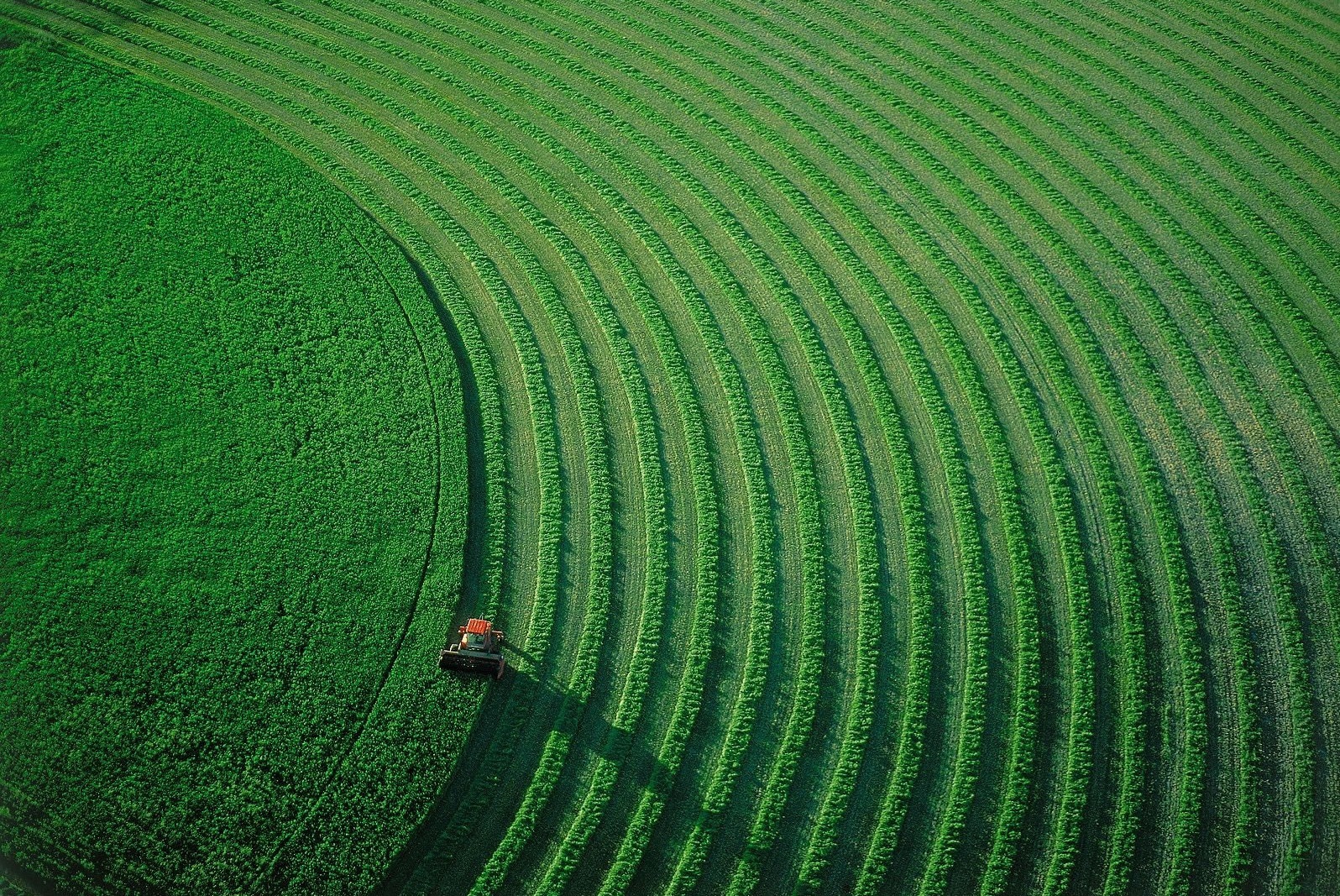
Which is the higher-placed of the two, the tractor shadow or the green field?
the green field

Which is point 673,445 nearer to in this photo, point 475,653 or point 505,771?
point 475,653

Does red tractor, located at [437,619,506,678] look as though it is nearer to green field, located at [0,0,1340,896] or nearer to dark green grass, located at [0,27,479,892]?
green field, located at [0,0,1340,896]

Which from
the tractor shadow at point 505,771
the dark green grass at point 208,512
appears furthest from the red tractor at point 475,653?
the dark green grass at point 208,512

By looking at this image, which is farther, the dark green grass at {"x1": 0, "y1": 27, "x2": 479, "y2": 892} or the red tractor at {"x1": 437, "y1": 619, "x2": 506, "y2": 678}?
the red tractor at {"x1": 437, "y1": 619, "x2": 506, "y2": 678}

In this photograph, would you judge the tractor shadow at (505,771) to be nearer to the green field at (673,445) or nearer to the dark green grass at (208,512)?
the green field at (673,445)

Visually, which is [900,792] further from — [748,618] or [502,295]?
[502,295]

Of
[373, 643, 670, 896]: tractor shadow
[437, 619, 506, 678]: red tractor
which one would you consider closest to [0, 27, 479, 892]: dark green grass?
[373, 643, 670, 896]: tractor shadow

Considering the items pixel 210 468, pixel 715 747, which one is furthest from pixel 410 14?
pixel 715 747
